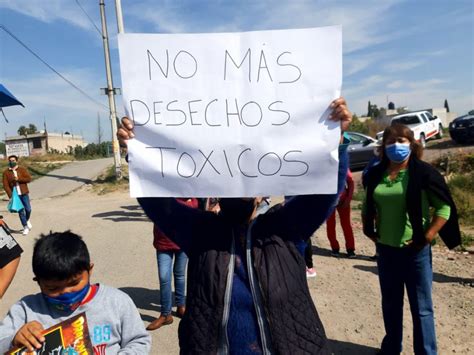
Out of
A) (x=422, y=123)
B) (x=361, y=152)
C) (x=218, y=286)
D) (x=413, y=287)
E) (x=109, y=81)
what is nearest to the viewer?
(x=218, y=286)

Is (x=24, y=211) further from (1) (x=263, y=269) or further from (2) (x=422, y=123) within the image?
(2) (x=422, y=123)

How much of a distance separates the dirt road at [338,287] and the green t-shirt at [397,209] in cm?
113

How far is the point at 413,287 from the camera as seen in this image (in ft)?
10.5

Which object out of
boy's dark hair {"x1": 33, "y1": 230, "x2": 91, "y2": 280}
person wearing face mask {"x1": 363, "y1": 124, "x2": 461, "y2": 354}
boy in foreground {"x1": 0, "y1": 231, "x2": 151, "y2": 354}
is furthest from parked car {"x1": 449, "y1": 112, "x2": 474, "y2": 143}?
boy's dark hair {"x1": 33, "y1": 230, "x2": 91, "y2": 280}

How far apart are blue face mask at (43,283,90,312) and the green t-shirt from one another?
232cm

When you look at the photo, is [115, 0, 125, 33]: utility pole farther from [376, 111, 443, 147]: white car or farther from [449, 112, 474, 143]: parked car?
[449, 112, 474, 143]: parked car

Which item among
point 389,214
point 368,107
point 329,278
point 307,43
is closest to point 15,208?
point 329,278

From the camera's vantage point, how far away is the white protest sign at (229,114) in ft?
6.25

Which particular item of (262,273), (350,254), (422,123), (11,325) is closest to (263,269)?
(262,273)

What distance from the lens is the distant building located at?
50.7m

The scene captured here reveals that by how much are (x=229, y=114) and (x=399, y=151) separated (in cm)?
180

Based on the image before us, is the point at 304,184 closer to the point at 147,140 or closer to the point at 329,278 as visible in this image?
the point at 147,140

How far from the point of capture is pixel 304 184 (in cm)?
194

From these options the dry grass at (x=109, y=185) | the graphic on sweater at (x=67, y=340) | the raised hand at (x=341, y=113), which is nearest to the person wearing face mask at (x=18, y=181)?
the dry grass at (x=109, y=185)
